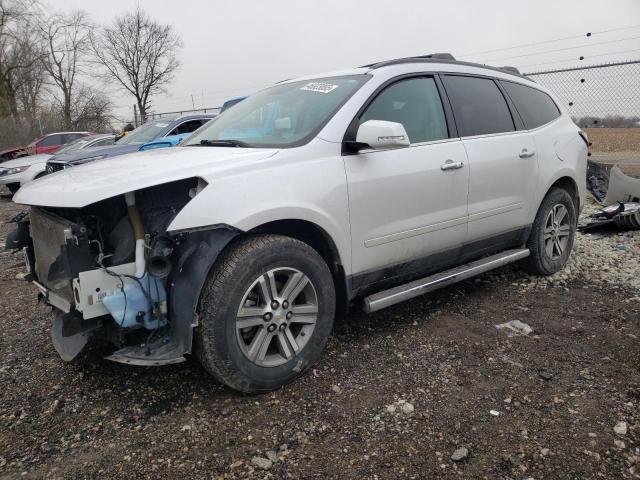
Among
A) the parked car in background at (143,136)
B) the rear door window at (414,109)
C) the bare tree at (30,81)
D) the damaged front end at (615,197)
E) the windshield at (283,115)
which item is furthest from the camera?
the bare tree at (30,81)

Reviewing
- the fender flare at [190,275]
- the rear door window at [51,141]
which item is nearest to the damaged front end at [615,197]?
the fender flare at [190,275]

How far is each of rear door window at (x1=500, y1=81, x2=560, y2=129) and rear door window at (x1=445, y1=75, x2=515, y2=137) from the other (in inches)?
7.5

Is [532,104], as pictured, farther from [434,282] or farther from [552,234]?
[434,282]

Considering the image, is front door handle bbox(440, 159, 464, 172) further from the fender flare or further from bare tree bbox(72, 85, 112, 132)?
bare tree bbox(72, 85, 112, 132)

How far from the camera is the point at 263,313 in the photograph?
8.32ft

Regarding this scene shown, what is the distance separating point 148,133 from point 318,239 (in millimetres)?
7704

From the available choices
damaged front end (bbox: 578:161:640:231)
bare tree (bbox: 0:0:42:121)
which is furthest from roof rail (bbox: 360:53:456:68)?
bare tree (bbox: 0:0:42:121)

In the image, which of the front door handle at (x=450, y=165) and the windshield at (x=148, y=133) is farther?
the windshield at (x=148, y=133)

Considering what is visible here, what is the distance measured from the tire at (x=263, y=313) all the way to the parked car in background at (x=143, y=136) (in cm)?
678

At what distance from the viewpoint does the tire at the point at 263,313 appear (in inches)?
94.1

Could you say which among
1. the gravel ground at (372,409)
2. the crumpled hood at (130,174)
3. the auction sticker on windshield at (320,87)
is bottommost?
the gravel ground at (372,409)

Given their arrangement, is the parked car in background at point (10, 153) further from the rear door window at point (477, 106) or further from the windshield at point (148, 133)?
the rear door window at point (477, 106)

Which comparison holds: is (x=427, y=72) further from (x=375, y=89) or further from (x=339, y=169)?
(x=339, y=169)

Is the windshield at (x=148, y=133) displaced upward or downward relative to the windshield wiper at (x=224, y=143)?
upward
